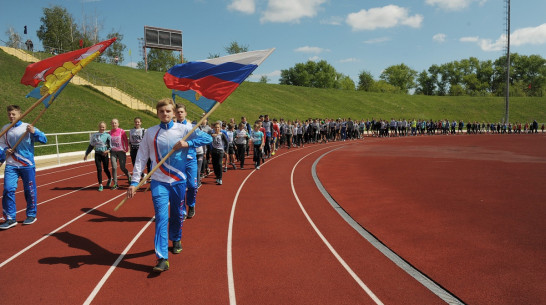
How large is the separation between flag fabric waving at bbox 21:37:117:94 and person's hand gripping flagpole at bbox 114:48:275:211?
1.36 metres

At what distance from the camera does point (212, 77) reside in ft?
17.9

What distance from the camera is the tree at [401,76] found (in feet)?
367

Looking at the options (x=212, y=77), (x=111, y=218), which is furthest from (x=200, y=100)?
(x=111, y=218)

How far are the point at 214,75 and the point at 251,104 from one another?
42.3 meters

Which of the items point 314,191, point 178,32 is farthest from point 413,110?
point 314,191

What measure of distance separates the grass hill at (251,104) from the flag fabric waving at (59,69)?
19198mm

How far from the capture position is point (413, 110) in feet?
202

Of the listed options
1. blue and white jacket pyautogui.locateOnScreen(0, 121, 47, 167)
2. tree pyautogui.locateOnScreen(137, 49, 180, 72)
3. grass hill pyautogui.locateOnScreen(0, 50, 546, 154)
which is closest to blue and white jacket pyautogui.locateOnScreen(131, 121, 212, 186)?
blue and white jacket pyautogui.locateOnScreen(0, 121, 47, 167)

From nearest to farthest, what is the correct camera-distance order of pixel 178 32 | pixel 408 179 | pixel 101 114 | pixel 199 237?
pixel 199 237 → pixel 408 179 → pixel 101 114 → pixel 178 32

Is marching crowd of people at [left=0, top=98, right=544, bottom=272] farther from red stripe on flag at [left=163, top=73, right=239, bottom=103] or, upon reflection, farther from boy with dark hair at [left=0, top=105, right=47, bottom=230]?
red stripe on flag at [left=163, top=73, right=239, bottom=103]

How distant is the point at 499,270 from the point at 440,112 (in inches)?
2589

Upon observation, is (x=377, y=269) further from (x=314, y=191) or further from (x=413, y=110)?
(x=413, y=110)

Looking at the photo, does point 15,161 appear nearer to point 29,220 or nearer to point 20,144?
point 20,144

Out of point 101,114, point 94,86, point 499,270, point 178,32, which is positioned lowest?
point 499,270
